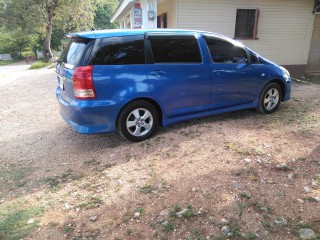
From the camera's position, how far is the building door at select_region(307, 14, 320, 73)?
37.8 ft

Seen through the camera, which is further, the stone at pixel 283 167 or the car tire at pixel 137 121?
the car tire at pixel 137 121

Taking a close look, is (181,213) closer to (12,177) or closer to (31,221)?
(31,221)

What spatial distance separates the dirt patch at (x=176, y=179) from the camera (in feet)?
9.40

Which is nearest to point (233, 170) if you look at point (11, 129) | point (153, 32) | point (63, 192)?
point (63, 192)

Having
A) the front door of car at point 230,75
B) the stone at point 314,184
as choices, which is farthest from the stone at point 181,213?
the front door of car at point 230,75

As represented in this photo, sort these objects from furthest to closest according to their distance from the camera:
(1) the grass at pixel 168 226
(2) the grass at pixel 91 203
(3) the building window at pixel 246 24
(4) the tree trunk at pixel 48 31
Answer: (4) the tree trunk at pixel 48 31
(3) the building window at pixel 246 24
(2) the grass at pixel 91 203
(1) the grass at pixel 168 226

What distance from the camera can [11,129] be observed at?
19.6 feet

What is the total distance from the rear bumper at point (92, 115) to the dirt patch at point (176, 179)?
450 mm

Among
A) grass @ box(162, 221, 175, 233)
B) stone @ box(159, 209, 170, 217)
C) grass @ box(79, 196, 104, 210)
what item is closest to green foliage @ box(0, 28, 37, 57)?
grass @ box(79, 196, 104, 210)

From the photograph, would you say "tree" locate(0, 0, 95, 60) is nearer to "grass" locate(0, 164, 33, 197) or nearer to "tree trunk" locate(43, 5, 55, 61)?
"tree trunk" locate(43, 5, 55, 61)

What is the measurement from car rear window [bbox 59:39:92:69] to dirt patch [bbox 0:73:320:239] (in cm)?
137

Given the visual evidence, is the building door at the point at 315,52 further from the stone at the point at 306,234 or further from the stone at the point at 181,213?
the stone at the point at 181,213

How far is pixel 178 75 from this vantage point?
4.75m

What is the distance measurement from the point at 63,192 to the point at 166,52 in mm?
2601
